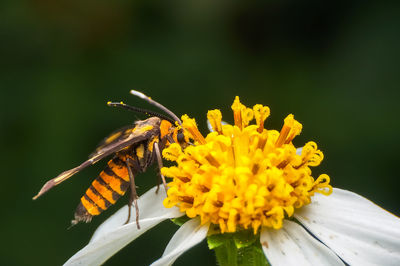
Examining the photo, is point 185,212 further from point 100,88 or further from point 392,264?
point 100,88

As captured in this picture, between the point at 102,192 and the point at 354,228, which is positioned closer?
the point at 354,228

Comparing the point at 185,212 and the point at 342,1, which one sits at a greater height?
the point at 342,1

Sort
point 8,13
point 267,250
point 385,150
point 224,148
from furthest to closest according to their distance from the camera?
point 8,13 < point 385,150 < point 224,148 < point 267,250

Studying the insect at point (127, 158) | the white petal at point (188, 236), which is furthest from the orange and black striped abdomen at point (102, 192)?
the white petal at point (188, 236)

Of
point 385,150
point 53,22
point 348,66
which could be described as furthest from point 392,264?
point 53,22

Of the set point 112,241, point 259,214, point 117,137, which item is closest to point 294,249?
point 259,214

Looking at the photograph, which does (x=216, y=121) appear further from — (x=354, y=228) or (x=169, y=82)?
(x=169, y=82)
